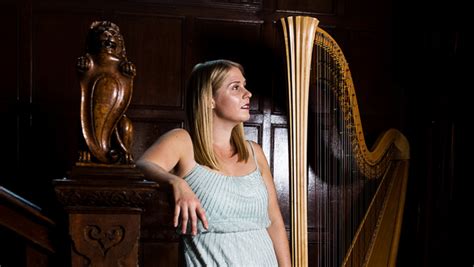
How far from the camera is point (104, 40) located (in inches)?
59.4

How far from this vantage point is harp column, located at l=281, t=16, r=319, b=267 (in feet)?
8.77

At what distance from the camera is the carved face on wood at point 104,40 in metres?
1.51

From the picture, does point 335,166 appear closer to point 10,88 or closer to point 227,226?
point 227,226

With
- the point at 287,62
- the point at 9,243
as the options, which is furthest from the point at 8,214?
the point at 287,62

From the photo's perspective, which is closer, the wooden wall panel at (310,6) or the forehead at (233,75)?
the forehead at (233,75)

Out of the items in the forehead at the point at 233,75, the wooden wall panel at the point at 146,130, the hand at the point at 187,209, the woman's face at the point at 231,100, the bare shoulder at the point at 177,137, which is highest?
the forehead at the point at 233,75

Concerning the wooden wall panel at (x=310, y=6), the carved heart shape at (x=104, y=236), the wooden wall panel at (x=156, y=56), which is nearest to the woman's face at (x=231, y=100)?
the carved heart shape at (x=104, y=236)

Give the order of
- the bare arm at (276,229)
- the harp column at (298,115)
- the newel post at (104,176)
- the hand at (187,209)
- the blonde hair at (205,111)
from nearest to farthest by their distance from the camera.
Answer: the newel post at (104,176) < the hand at (187,209) < the blonde hair at (205,111) < the bare arm at (276,229) < the harp column at (298,115)

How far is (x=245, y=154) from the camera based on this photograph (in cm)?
256

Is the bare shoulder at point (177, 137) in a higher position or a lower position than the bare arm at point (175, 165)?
higher

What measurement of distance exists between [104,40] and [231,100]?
106 cm

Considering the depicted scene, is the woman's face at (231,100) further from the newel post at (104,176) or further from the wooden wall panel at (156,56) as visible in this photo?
the wooden wall panel at (156,56)

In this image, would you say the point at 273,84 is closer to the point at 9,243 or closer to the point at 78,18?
the point at 78,18

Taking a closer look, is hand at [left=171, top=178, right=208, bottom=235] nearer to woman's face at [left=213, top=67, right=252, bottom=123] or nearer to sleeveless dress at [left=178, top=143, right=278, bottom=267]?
sleeveless dress at [left=178, top=143, right=278, bottom=267]
